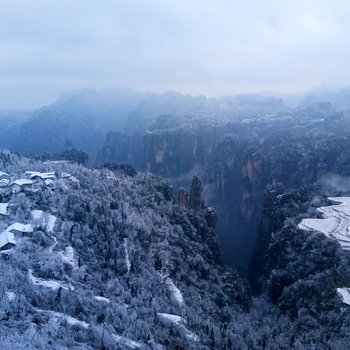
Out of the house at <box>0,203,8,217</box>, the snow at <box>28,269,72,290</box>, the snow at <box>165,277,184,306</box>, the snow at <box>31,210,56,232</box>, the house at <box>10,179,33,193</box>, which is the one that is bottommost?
the snow at <box>165,277,184,306</box>

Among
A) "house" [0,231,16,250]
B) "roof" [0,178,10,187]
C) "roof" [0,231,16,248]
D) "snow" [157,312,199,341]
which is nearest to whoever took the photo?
"snow" [157,312,199,341]

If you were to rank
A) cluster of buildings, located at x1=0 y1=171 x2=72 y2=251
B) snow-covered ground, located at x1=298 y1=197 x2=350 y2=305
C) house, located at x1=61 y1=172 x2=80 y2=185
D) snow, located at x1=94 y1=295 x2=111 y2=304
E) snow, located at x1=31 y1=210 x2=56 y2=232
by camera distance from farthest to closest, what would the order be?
house, located at x1=61 y1=172 x2=80 y2=185, snow-covered ground, located at x1=298 y1=197 x2=350 y2=305, snow, located at x1=31 y1=210 x2=56 y2=232, cluster of buildings, located at x1=0 y1=171 x2=72 y2=251, snow, located at x1=94 y1=295 x2=111 y2=304

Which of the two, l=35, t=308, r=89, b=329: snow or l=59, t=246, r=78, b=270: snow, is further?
l=59, t=246, r=78, b=270: snow

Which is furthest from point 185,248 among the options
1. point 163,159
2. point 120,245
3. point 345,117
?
point 345,117

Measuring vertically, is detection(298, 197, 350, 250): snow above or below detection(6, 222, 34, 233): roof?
below

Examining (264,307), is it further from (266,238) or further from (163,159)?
(163,159)

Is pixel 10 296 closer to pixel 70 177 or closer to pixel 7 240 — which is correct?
pixel 7 240

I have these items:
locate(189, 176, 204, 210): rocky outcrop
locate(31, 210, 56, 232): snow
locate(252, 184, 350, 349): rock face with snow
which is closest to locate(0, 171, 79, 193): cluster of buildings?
locate(31, 210, 56, 232): snow

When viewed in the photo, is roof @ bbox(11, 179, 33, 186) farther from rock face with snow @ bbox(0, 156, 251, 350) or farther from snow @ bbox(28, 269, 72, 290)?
snow @ bbox(28, 269, 72, 290)
